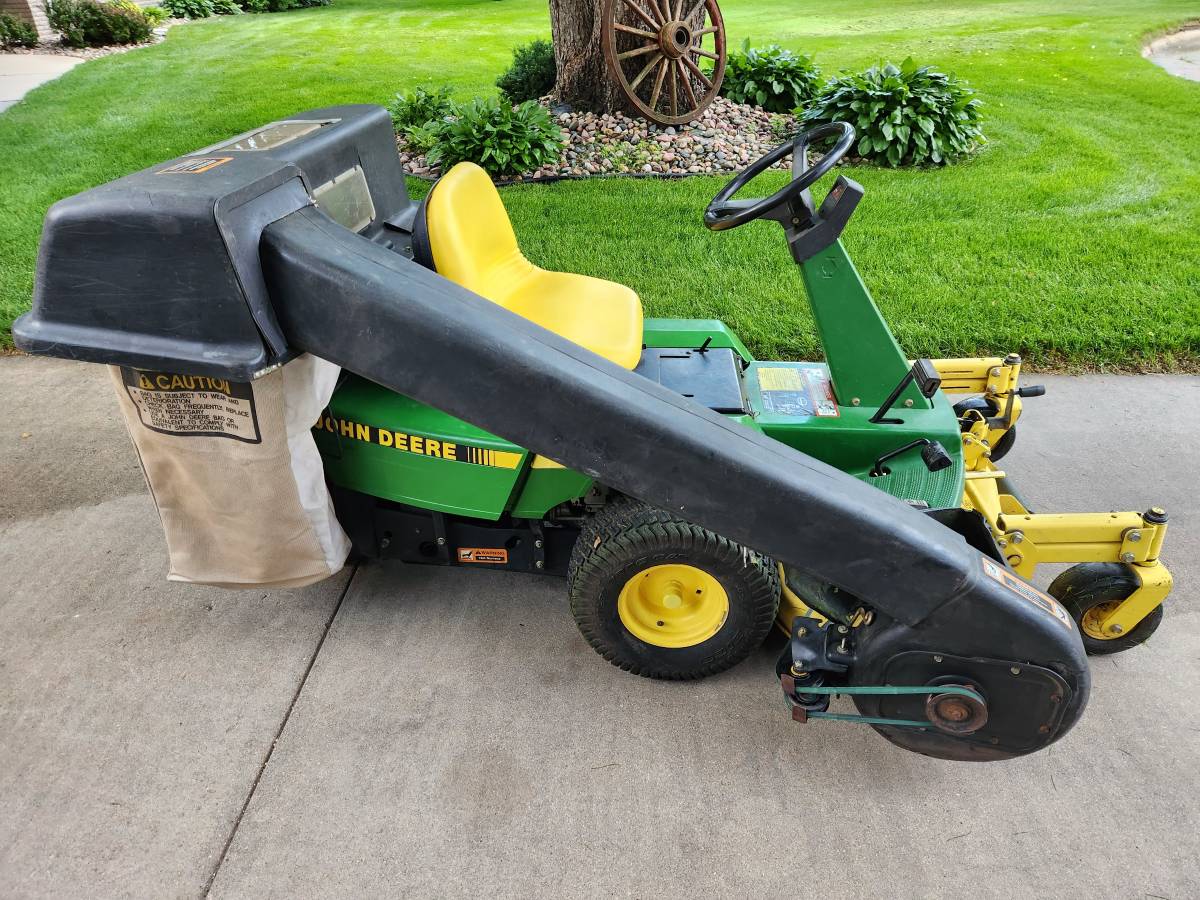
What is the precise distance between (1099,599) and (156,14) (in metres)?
15.9

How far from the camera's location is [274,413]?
6.31ft

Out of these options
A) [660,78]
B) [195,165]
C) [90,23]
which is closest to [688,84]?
[660,78]

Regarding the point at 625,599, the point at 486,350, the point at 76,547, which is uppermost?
the point at 486,350

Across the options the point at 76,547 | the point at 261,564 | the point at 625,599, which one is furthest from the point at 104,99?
the point at 625,599

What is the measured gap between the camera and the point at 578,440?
59.6 inches

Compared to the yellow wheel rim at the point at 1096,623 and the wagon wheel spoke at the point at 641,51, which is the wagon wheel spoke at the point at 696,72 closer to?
the wagon wheel spoke at the point at 641,51

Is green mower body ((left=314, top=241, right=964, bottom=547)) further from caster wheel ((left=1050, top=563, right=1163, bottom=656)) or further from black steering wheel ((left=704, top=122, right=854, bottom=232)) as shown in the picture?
caster wheel ((left=1050, top=563, right=1163, bottom=656))

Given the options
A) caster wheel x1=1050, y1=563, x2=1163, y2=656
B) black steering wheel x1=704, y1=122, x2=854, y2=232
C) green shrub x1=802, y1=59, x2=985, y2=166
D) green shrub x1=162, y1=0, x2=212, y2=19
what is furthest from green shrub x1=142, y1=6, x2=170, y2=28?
caster wheel x1=1050, y1=563, x2=1163, y2=656

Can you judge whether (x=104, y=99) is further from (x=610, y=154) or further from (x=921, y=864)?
(x=921, y=864)

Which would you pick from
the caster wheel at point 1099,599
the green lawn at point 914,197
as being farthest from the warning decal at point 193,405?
the green lawn at point 914,197

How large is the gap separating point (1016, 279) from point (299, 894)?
424cm

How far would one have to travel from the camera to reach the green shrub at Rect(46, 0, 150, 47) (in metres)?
11.8

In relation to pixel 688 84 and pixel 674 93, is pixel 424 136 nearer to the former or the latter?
pixel 674 93

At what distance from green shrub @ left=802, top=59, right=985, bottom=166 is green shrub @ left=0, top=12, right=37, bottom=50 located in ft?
35.1
